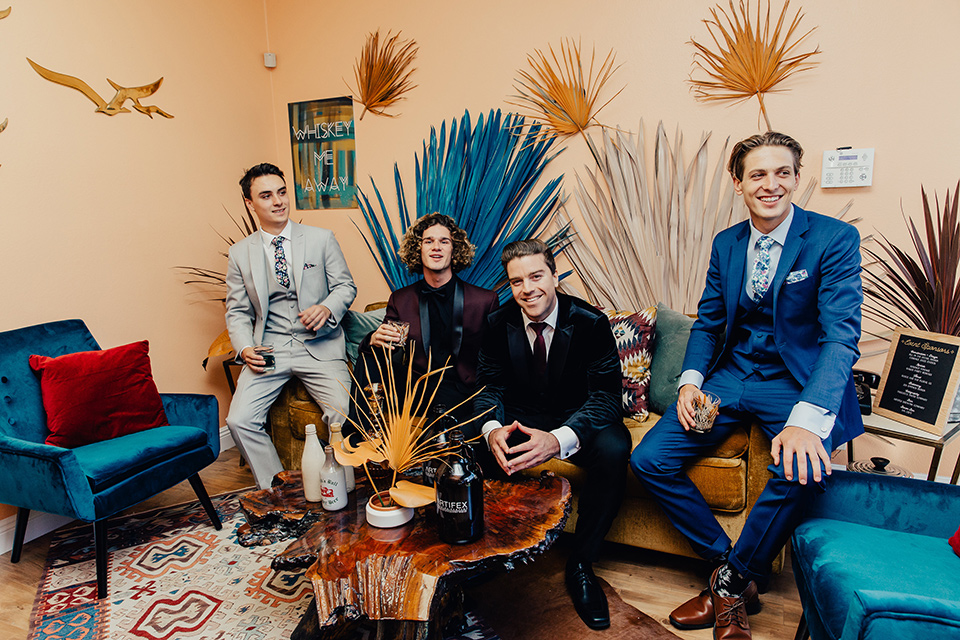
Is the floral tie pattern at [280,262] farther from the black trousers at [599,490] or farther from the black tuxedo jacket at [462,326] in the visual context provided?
the black trousers at [599,490]

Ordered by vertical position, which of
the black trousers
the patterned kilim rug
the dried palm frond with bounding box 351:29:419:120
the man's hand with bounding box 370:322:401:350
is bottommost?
the patterned kilim rug

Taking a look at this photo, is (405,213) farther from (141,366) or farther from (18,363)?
(18,363)

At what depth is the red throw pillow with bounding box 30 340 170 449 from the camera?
7.74 feet

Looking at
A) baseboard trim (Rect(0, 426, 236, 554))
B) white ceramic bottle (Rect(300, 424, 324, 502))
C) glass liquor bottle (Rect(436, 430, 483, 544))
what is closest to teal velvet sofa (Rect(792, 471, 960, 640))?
glass liquor bottle (Rect(436, 430, 483, 544))

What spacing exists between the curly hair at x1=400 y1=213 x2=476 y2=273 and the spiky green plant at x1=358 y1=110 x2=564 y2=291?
1.46 feet

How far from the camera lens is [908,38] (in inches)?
94.7

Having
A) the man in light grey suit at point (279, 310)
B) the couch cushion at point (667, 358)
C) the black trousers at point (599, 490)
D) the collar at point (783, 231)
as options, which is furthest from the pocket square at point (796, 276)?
the man in light grey suit at point (279, 310)

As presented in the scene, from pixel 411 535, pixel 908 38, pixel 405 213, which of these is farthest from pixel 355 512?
pixel 908 38

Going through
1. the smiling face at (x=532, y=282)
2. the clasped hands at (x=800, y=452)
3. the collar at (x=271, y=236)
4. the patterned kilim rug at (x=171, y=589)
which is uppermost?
the collar at (x=271, y=236)

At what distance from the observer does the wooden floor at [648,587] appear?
1.86m

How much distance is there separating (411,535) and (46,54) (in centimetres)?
287

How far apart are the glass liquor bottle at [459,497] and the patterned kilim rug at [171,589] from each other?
22.8 inches

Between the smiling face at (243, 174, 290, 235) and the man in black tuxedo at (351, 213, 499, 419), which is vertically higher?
the smiling face at (243, 174, 290, 235)

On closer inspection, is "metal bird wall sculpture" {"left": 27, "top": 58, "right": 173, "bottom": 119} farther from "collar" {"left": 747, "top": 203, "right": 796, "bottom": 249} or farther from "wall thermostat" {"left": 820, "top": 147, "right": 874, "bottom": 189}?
"wall thermostat" {"left": 820, "top": 147, "right": 874, "bottom": 189}
